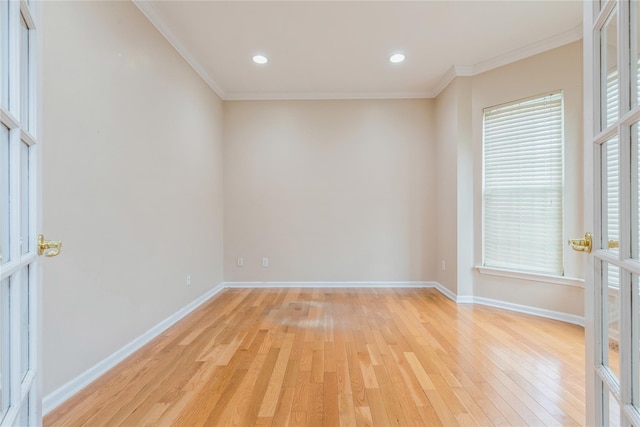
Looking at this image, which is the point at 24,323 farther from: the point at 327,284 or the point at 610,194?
the point at 327,284

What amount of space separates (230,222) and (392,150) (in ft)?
8.26

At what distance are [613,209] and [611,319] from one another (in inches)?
12.6

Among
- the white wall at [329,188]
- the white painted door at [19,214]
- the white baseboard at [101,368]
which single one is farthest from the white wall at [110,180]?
the white wall at [329,188]

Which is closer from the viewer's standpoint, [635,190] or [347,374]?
[635,190]

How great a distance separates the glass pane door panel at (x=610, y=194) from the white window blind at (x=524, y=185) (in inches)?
101

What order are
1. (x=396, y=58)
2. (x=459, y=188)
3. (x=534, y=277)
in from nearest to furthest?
(x=534, y=277)
(x=396, y=58)
(x=459, y=188)

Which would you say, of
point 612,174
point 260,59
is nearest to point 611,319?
point 612,174

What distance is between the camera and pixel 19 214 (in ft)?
2.59

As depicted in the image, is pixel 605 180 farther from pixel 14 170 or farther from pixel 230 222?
pixel 230 222

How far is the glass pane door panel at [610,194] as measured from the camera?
2.76 feet

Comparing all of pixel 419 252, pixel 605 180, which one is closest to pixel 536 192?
pixel 419 252

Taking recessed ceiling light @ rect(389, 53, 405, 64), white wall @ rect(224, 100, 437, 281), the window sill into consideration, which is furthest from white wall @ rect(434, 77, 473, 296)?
recessed ceiling light @ rect(389, 53, 405, 64)

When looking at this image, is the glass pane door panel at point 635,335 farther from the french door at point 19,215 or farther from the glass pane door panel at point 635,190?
the french door at point 19,215

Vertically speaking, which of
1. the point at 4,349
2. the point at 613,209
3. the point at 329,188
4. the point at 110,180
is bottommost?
the point at 4,349
